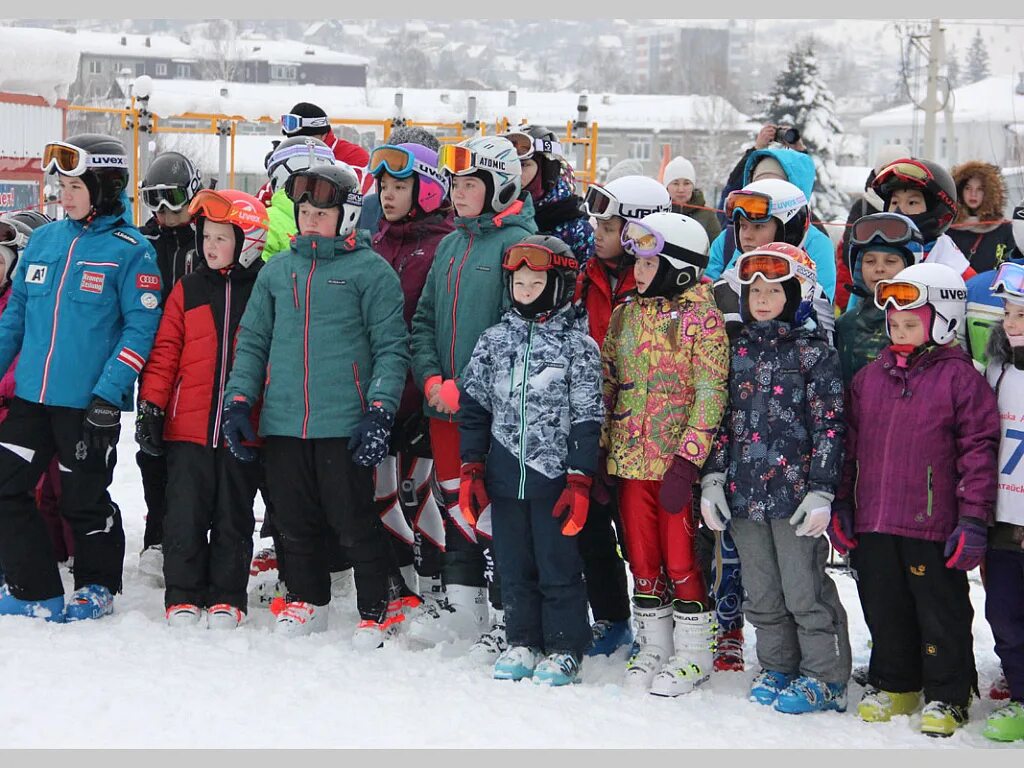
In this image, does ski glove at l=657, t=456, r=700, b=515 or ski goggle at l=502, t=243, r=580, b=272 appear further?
ski goggle at l=502, t=243, r=580, b=272

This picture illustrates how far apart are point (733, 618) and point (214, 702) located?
2312 mm

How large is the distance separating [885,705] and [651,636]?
0.98m

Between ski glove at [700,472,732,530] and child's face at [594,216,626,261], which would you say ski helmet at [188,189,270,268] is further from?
ski glove at [700,472,732,530]

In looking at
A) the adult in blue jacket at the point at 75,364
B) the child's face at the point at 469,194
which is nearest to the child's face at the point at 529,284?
the child's face at the point at 469,194

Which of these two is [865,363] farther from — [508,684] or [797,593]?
→ [508,684]

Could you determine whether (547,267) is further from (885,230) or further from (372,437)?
(885,230)

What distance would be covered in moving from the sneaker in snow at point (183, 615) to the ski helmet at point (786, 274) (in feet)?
9.57

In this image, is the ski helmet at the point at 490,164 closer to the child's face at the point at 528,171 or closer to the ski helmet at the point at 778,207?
the child's face at the point at 528,171

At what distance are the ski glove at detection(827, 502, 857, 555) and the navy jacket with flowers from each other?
0.15 meters

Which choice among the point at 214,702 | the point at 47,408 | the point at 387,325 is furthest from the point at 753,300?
the point at 47,408

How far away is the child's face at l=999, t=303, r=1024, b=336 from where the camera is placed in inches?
177

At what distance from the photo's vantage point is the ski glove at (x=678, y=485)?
4.72 metres

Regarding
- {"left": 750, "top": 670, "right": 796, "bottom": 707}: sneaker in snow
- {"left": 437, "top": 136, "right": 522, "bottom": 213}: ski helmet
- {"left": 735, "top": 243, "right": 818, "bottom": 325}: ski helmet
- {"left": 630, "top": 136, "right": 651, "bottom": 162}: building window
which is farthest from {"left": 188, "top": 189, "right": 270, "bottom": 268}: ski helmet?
{"left": 630, "top": 136, "right": 651, "bottom": 162}: building window

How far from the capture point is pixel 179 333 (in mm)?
5625
